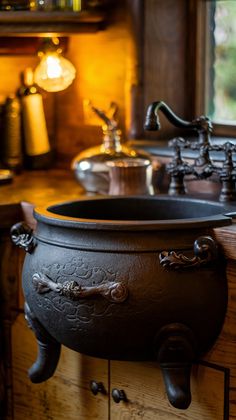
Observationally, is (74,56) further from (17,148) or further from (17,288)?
(17,288)

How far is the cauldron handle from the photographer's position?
1.97 metres

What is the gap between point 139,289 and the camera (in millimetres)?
1962

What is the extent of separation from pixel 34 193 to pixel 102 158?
242 millimetres

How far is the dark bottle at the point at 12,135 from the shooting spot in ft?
10.2

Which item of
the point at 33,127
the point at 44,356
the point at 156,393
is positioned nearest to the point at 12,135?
the point at 33,127

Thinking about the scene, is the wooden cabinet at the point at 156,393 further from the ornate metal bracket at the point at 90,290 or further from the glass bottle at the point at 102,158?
the glass bottle at the point at 102,158

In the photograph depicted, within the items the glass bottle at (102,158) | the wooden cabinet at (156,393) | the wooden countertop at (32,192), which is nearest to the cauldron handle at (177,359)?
the wooden cabinet at (156,393)

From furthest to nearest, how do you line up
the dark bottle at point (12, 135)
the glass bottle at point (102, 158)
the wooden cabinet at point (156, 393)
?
the dark bottle at point (12, 135)
the glass bottle at point (102, 158)
the wooden cabinet at point (156, 393)

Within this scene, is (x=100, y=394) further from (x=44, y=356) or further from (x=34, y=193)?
(x=34, y=193)

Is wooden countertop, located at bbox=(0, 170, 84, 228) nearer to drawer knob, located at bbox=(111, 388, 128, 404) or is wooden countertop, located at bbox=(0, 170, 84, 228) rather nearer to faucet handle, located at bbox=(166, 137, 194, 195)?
faucet handle, located at bbox=(166, 137, 194, 195)

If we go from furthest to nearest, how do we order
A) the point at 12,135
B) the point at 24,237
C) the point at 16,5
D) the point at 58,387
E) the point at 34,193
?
the point at 12,135 → the point at 16,5 → the point at 34,193 → the point at 58,387 → the point at 24,237

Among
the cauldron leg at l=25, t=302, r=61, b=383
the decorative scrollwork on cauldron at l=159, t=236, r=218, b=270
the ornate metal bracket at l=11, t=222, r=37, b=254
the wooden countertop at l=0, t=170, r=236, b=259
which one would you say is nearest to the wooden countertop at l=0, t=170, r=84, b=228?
the wooden countertop at l=0, t=170, r=236, b=259

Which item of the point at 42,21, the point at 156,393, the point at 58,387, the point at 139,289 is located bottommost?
the point at 58,387

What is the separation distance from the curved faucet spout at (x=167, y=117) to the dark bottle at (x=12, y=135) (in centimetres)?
91
